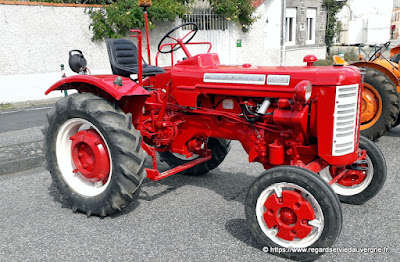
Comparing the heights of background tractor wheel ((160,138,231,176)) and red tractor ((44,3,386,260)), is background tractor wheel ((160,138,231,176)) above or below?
below

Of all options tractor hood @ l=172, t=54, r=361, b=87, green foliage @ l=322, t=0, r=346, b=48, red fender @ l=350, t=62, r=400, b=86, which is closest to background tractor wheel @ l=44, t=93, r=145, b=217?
tractor hood @ l=172, t=54, r=361, b=87

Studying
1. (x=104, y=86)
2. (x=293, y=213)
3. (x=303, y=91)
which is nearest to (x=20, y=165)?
(x=104, y=86)

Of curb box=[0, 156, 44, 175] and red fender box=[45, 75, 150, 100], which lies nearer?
red fender box=[45, 75, 150, 100]

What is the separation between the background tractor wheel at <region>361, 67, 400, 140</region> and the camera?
5.31 metres

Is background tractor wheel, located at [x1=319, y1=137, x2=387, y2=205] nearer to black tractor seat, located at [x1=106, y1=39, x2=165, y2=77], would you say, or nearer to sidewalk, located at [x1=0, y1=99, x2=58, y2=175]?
black tractor seat, located at [x1=106, y1=39, x2=165, y2=77]

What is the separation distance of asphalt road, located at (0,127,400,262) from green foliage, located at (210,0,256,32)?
10.6 m

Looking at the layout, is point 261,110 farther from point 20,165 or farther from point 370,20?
point 370,20

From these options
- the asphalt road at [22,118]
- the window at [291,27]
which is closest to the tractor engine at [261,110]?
the asphalt road at [22,118]

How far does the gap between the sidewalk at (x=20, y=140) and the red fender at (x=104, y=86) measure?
154 centimetres

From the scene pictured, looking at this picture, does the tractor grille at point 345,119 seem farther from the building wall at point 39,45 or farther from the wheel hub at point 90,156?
the building wall at point 39,45

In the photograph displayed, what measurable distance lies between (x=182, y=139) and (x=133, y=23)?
8.80 metres

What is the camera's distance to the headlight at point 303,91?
2.53 m

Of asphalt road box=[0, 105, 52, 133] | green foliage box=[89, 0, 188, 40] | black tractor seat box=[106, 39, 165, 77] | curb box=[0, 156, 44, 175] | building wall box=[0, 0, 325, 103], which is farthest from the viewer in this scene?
green foliage box=[89, 0, 188, 40]

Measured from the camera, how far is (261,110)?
9.69 feet
